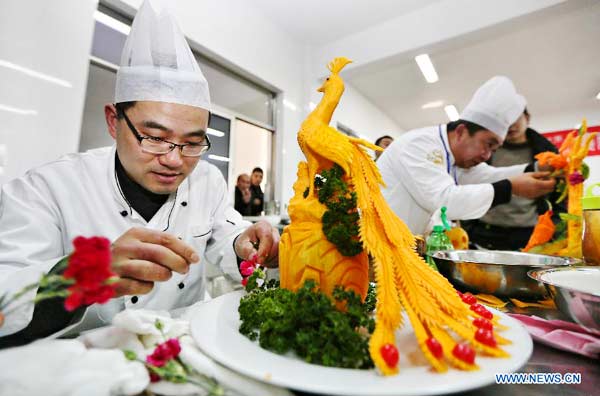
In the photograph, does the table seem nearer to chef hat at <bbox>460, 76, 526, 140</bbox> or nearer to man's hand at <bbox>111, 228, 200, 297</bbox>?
man's hand at <bbox>111, 228, 200, 297</bbox>

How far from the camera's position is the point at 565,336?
64 cm

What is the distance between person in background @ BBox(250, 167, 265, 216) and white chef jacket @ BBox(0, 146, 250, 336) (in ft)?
→ 9.36

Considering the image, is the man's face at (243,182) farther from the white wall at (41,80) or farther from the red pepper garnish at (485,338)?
the red pepper garnish at (485,338)

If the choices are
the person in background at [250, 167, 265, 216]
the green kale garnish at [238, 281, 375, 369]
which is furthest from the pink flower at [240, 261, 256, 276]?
the person in background at [250, 167, 265, 216]

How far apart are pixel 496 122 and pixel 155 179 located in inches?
91.8

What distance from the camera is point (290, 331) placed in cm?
54

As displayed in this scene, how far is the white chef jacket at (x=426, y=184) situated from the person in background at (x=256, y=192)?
242 cm

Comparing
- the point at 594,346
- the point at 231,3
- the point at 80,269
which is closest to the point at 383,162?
the point at 594,346

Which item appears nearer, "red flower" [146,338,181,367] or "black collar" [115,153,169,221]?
"red flower" [146,338,181,367]

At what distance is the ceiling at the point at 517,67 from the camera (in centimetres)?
409

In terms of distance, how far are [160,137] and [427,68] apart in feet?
18.5

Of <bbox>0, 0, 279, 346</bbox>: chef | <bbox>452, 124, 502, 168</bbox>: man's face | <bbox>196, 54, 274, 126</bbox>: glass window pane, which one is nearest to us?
<bbox>0, 0, 279, 346</bbox>: chef

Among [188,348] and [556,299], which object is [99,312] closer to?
[188,348]

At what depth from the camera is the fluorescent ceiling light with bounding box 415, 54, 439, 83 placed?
5098 millimetres
